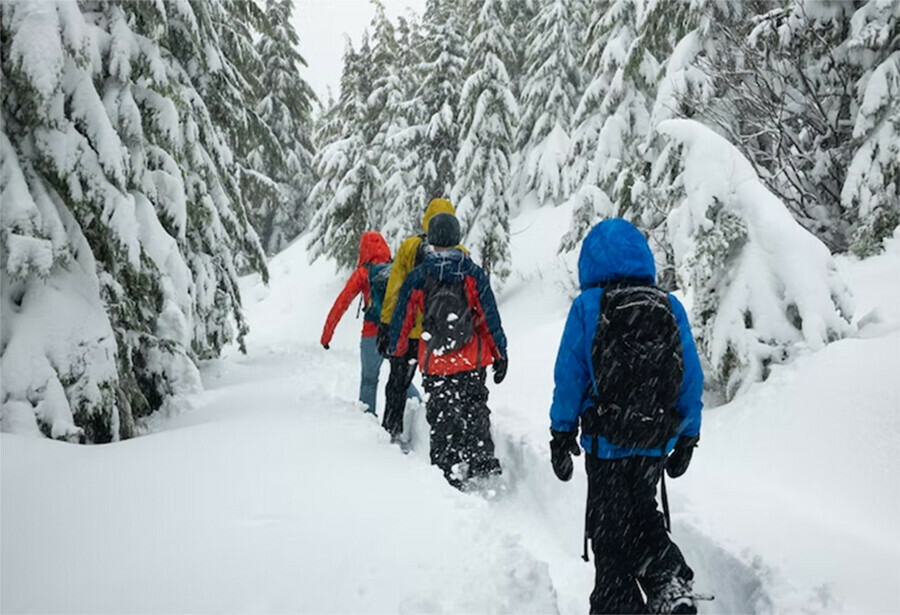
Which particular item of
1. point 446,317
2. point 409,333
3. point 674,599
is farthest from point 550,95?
point 674,599

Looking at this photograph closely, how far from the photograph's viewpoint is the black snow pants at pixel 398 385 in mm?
6082

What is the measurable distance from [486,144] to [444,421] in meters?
13.8

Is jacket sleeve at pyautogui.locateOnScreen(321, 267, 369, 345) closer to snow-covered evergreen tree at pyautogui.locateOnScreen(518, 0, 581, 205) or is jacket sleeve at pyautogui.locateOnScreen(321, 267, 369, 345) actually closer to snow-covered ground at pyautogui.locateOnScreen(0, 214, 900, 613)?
snow-covered ground at pyautogui.locateOnScreen(0, 214, 900, 613)

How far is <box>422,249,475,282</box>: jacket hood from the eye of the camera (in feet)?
17.2

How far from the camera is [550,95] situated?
930 inches

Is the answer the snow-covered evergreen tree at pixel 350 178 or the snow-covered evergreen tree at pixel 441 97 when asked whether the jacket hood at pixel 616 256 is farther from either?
the snow-covered evergreen tree at pixel 350 178

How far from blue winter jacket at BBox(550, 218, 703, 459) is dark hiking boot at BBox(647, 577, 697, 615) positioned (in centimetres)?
69

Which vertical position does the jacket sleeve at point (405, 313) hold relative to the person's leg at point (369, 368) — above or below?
above

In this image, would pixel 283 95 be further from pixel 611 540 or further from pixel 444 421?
pixel 611 540

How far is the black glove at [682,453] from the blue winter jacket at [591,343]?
0.04m

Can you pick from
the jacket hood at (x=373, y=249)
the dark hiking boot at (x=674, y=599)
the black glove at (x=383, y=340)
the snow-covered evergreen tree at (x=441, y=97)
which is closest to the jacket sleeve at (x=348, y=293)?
the jacket hood at (x=373, y=249)

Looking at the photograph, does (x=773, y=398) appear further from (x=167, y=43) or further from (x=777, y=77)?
(x=167, y=43)

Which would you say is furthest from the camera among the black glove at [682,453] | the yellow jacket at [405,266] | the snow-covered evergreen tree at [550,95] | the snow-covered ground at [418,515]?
the snow-covered evergreen tree at [550,95]

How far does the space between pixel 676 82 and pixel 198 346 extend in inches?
372
